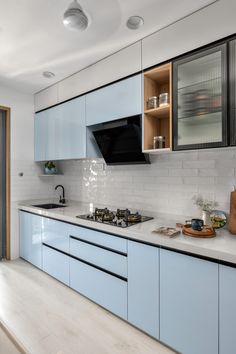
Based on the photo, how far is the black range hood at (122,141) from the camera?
225cm

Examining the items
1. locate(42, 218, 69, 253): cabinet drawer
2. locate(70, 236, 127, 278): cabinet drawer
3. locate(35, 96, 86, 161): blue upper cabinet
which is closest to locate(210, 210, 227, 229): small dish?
locate(70, 236, 127, 278): cabinet drawer

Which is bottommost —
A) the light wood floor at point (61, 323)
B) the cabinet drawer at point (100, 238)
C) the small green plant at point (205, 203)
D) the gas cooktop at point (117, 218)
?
the light wood floor at point (61, 323)

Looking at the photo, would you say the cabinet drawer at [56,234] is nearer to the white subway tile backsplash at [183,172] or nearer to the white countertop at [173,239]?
the white countertop at [173,239]

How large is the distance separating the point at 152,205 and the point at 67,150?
134 centimetres

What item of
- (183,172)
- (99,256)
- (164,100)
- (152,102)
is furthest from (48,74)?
(99,256)

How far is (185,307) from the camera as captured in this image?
1.53m

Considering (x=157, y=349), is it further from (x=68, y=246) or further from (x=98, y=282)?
(x=68, y=246)

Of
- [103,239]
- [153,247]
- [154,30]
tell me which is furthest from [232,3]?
[103,239]

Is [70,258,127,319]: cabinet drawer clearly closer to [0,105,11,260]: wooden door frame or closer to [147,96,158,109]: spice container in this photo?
[0,105,11,260]: wooden door frame

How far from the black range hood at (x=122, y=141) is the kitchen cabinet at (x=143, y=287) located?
98 cm

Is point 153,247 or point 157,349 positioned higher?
point 153,247

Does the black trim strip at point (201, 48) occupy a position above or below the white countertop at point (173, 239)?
above

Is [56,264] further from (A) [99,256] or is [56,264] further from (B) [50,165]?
(B) [50,165]

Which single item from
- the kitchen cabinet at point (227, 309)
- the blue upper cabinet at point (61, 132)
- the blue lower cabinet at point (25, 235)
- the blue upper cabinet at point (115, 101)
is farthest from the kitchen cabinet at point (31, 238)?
the kitchen cabinet at point (227, 309)
